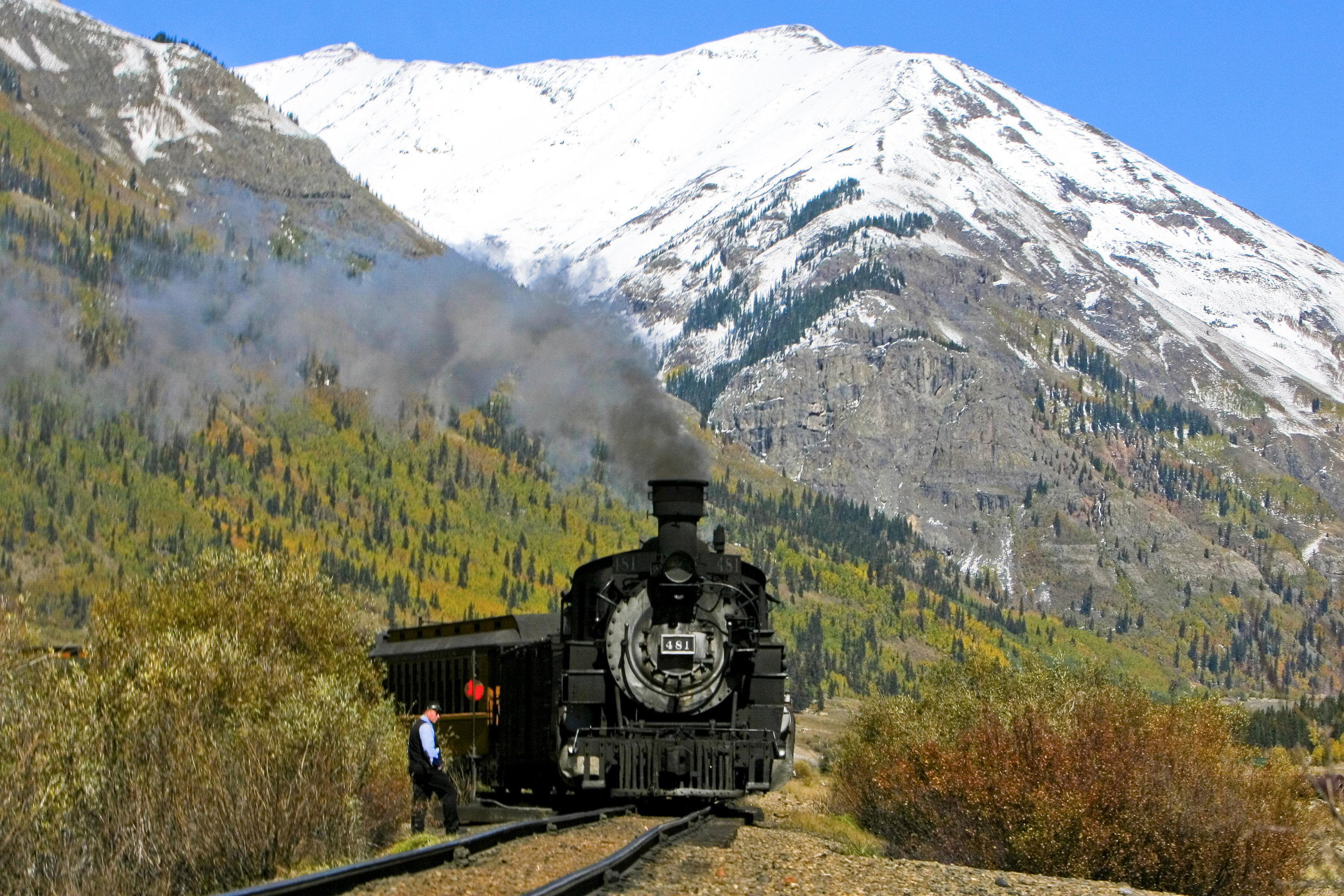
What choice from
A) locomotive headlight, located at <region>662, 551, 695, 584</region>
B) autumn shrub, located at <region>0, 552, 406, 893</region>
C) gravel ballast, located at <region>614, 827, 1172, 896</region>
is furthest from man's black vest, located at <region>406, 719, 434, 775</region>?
locomotive headlight, located at <region>662, 551, 695, 584</region>

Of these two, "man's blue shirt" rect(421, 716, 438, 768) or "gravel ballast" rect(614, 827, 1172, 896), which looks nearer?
"gravel ballast" rect(614, 827, 1172, 896)

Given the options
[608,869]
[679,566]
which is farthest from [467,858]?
[679,566]

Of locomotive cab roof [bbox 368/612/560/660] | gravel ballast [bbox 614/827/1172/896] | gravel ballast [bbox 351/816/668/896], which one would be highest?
locomotive cab roof [bbox 368/612/560/660]

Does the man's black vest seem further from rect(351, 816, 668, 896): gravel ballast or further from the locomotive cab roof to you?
the locomotive cab roof

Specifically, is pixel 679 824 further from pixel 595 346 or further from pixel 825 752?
pixel 595 346

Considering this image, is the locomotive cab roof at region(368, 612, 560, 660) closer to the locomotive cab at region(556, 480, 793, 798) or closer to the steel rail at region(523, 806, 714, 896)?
the locomotive cab at region(556, 480, 793, 798)

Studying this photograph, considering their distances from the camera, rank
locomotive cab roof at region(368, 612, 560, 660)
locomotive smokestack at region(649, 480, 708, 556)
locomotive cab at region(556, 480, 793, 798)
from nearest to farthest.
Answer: locomotive cab at region(556, 480, 793, 798) → locomotive smokestack at region(649, 480, 708, 556) → locomotive cab roof at region(368, 612, 560, 660)

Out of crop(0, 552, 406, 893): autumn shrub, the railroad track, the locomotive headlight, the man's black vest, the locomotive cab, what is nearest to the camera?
the railroad track

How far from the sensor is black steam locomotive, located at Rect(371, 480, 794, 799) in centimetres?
3084

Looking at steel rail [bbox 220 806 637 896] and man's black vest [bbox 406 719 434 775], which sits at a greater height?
man's black vest [bbox 406 719 434 775]

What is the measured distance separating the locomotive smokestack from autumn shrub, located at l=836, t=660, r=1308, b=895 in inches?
242

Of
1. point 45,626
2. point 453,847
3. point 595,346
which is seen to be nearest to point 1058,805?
point 453,847

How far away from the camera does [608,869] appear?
19.1m

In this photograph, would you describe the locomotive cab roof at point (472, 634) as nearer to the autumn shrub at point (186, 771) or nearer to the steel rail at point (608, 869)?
the autumn shrub at point (186, 771)
